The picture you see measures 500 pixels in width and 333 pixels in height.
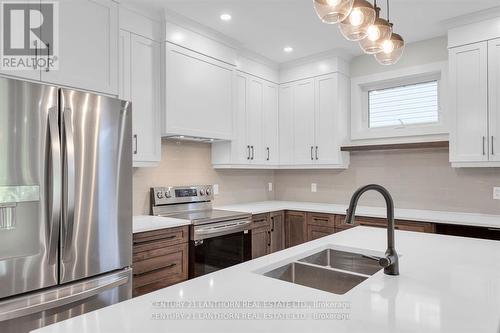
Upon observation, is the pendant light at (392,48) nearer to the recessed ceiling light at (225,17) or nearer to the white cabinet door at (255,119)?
the recessed ceiling light at (225,17)

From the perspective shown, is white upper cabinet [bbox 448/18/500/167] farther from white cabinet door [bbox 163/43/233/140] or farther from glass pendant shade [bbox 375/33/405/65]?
white cabinet door [bbox 163/43/233/140]

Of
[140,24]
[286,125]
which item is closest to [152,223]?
[140,24]

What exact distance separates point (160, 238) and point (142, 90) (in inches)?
48.0

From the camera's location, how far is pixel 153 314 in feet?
3.13

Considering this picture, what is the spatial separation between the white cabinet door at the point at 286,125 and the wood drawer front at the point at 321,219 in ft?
2.81

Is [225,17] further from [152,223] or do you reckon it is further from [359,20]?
[152,223]

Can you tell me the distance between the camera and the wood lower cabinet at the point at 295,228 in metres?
3.62

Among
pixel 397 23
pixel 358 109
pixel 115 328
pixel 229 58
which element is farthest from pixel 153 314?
pixel 358 109

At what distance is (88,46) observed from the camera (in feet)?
7.63

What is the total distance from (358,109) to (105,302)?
324 centimetres

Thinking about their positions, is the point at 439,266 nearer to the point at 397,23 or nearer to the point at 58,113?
the point at 58,113

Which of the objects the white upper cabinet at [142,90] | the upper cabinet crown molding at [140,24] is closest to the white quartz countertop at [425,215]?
the white upper cabinet at [142,90]

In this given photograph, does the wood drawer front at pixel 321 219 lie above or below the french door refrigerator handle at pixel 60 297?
above


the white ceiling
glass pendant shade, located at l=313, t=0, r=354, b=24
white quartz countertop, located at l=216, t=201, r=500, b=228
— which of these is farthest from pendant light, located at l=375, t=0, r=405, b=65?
white quartz countertop, located at l=216, t=201, r=500, b=228
